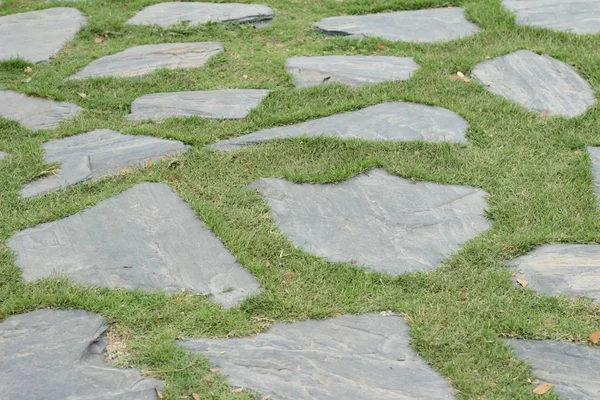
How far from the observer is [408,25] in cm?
497

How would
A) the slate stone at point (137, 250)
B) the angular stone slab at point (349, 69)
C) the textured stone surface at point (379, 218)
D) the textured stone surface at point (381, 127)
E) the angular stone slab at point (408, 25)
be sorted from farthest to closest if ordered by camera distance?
the angular stone slab at point (408, 25) < the angular stone slab at point (349, 69) < the textured stone surface at point (381, 127) < the textured stone surface at point (379, 218) < the slate stone at point (137, 250)

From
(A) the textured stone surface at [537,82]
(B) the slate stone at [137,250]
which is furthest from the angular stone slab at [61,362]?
(A) the textured stone surface at [537,82]

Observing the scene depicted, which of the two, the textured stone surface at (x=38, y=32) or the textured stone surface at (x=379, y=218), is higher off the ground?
the textured stone surface at (x=38, y=32)

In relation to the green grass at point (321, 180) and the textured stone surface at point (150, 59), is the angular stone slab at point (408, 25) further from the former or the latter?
the textured stone surface at point (150, 59)

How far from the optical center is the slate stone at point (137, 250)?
2838 mm

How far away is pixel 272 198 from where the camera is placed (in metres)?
3.32

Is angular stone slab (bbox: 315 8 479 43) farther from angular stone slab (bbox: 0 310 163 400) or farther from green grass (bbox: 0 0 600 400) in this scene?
angular stone slab (bbox: 0 310 163 400)

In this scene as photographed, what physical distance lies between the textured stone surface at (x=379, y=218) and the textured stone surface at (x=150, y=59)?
1.45 m

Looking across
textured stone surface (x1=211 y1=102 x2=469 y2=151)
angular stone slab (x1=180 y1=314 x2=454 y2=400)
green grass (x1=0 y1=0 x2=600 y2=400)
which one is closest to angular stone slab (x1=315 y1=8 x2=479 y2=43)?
green grass (x1=0 y1=0 x2=600 y2=400)

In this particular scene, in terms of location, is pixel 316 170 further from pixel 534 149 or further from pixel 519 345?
pixel 519 345

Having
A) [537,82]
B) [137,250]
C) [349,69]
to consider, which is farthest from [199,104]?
[537,82]

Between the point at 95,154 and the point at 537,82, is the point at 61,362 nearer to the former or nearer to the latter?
the point at 95,154

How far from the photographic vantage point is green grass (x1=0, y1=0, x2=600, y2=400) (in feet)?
8.52

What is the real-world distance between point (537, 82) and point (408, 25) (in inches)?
41.6
